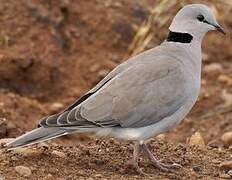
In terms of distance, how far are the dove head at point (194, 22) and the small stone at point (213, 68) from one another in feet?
11.6

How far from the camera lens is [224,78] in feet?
30.6

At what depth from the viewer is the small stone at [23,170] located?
5211 mm

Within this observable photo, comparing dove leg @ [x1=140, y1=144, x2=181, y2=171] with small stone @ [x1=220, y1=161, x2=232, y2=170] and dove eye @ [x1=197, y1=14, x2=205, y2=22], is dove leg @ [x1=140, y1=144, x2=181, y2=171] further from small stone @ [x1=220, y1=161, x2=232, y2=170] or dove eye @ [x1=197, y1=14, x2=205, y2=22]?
dove eye @ [x1=197, y1=14, x2=205, y2=22]

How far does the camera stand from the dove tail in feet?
17.0

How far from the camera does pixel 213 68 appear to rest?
963 cm

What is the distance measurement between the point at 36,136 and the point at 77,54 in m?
4.03

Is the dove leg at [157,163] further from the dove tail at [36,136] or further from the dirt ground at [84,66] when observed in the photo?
the dove tail at [36,136]

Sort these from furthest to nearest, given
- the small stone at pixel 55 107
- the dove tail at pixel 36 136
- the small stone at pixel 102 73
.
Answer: the small stone at pixel 102 73 < the small stone at pixel 55 107 < the dove tail at pixel 36 136

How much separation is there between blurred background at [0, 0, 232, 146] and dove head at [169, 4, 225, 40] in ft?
6.27

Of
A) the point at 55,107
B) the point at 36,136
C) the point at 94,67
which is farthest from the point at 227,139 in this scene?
the point at 36,136

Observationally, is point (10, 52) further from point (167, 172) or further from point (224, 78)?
point (167, 172)

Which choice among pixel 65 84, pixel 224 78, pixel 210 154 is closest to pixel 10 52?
pixel 65 84

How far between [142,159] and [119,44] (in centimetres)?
376

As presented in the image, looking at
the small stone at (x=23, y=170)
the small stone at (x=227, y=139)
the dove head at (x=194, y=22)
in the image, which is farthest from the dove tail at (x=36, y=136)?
the small stone at (x=227, y=139)
